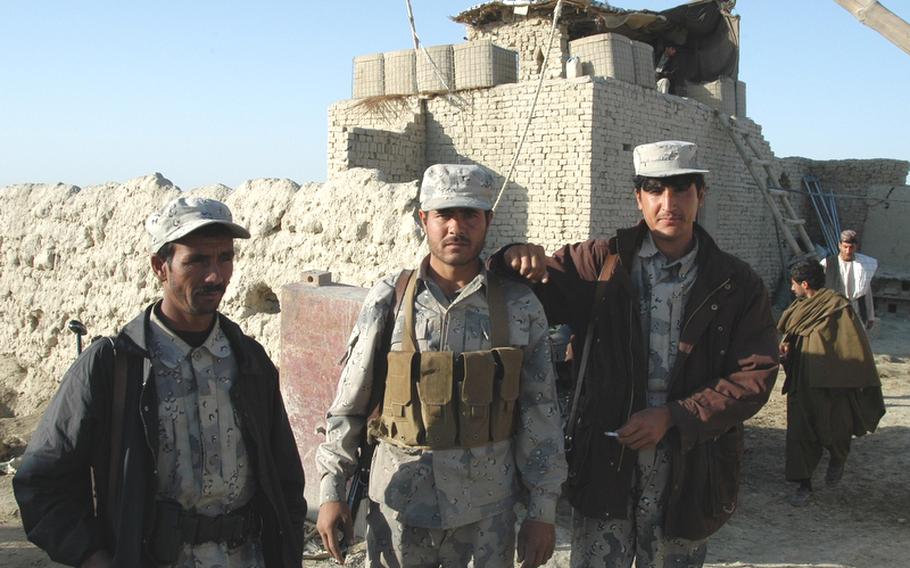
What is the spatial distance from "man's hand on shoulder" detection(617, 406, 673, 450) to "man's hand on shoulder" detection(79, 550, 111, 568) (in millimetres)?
1411

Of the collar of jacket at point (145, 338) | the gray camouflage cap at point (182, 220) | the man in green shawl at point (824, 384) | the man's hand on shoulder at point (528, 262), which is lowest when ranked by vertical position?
the man in green shawl at point (824, 384)

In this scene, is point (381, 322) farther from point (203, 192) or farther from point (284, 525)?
point (203, 192)

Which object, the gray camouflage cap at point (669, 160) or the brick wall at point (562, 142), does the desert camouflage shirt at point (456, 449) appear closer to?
the gray camouflage cap at point (669, 160)

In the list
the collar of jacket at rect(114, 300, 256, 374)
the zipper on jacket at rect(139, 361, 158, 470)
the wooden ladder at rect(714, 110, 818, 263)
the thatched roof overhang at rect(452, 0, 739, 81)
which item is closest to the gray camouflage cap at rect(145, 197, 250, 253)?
the collar of jacket at rect(114, 300, 256, 374)

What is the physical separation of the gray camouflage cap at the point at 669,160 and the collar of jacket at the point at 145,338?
1.31m

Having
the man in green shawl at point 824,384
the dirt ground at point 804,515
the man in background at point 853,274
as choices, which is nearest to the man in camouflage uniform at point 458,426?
the dirt ground at point 804,515

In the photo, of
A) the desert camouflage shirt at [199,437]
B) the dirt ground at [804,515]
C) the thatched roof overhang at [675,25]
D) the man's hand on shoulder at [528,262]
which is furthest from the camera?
the thatched roof overhang at [675,25]

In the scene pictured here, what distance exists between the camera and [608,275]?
7.70 feet

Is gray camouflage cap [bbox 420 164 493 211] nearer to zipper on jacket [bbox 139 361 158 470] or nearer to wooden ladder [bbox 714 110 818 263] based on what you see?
zipper on jacket [bbox 139 361 158 470]

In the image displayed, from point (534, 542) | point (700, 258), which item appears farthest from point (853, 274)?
point (534, 542)

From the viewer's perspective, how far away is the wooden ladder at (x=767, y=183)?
39.8 feet

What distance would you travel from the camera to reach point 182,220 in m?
1.91

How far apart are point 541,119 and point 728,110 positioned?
4.39 metres

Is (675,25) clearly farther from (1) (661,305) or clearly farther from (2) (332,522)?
(2) (332,522)
